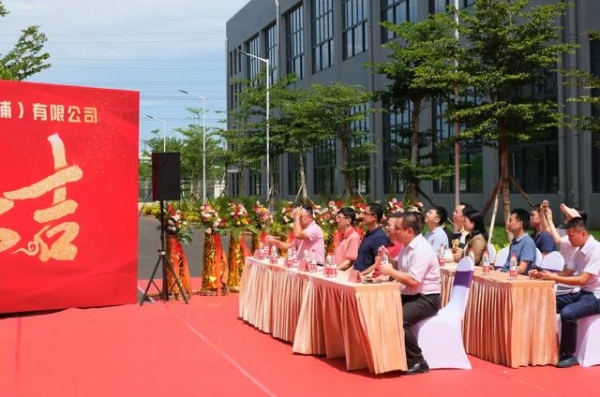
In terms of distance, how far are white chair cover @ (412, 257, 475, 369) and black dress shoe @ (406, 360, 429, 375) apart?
0.39 ft

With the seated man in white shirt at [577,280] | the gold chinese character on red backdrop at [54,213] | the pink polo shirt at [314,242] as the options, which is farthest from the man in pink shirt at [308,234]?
the gold chinese character on red backdrop at [54,213]

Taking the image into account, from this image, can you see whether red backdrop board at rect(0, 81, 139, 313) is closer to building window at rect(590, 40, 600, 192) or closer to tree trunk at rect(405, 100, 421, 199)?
tree trunk at rect(405, 100, 421, 199)

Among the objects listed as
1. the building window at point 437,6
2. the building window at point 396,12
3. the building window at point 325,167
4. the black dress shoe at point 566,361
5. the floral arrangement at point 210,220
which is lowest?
the black dress shoe at point 566,361

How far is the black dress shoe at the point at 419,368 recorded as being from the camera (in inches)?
264

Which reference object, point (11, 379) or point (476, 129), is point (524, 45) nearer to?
point (476, 129)

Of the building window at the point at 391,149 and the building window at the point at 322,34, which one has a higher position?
the building window at the point at 322,34

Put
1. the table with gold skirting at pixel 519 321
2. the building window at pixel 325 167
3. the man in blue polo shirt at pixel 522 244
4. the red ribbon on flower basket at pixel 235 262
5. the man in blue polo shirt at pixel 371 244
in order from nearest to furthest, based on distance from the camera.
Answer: the table with gold skirting at pixel 519 321 → the man in blue polo shirt at pixel 522 244 → the man in blue polo shirt at pixel 371 244 → the red ribbon on flower basket at pixel 235 262 → the building window at pixel 325 167

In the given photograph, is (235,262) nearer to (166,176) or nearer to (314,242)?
(166,176)

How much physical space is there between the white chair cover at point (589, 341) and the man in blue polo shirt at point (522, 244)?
0.75 m

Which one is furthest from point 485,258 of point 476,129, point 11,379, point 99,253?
point 476,129

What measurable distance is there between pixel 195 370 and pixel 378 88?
26.8 m

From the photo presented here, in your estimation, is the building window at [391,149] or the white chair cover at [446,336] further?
the building window at [391,149]

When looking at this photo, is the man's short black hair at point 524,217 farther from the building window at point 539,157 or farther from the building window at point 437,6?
the building window at point 437,6

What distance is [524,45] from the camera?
15531mm
